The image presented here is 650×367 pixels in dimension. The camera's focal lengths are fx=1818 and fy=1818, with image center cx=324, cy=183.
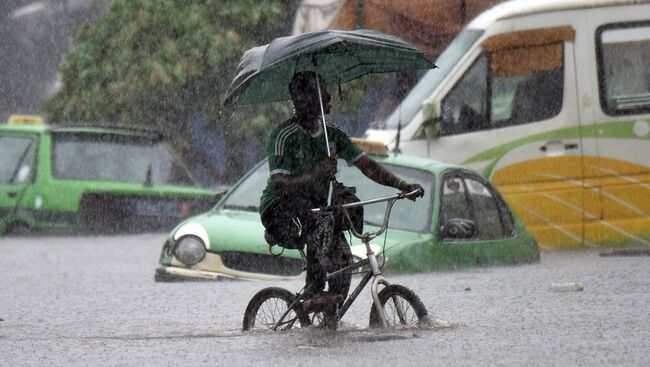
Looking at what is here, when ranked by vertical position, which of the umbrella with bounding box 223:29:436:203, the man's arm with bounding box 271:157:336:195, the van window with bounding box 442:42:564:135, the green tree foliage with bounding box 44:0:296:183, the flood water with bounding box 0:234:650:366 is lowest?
the flood water with bounding box 0:234:650:366

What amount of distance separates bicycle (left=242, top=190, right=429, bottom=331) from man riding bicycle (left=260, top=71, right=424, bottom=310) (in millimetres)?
102

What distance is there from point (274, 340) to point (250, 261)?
389 cm

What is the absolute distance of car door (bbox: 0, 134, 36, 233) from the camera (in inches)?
827

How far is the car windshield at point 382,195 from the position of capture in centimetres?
1407

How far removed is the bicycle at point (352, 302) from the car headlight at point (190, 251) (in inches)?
142

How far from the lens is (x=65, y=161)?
21656mm

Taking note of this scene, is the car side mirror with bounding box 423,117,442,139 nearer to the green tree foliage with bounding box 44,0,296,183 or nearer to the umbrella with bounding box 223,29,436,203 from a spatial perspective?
the umbrella with bounding box 223,29,436,203

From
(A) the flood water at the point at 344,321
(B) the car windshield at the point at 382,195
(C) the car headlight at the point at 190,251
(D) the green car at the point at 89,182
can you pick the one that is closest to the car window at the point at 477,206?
(B) the car windshield at the point at 382,195

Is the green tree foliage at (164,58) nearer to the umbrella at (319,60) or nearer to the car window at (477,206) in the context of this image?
the car window at (477,206)

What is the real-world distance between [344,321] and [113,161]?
37.8ft

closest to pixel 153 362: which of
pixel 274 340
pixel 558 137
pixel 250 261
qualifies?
pixel 274 340

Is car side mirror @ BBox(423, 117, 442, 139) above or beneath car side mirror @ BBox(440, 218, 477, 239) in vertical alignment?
above

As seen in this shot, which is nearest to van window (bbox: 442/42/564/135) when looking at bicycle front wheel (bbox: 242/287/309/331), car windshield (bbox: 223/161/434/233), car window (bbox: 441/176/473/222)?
car window (bbox: 441/176/473/222)

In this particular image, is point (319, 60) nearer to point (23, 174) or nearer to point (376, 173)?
point (376, 173)
